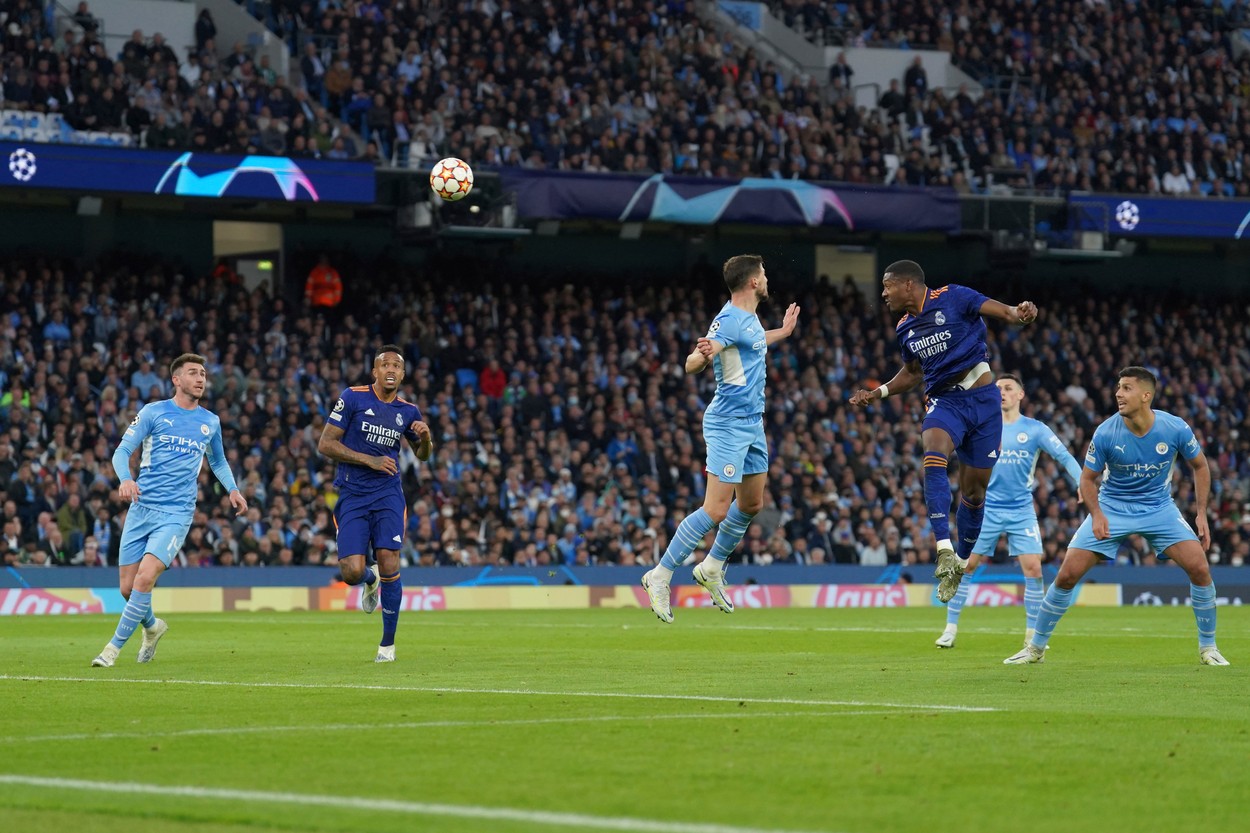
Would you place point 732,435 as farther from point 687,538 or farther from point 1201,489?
point 1201,489

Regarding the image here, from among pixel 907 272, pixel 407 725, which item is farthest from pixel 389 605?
pixel 407 725

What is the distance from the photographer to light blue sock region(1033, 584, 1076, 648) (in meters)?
14.6

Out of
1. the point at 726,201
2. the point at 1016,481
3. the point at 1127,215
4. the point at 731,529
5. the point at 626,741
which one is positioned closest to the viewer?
the point at 626,741

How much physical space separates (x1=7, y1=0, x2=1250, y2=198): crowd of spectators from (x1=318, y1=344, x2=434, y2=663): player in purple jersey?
19297 millimetres

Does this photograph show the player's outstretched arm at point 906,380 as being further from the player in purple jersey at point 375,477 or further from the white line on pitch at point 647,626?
the white line on pitch at point 647,626

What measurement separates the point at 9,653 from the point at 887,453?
22638 mm

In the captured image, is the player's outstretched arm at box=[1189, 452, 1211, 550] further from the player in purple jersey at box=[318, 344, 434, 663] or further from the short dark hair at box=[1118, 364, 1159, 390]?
the player in purple jersey at box=[318, 344, 434, 663]

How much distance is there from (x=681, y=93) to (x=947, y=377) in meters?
25.1

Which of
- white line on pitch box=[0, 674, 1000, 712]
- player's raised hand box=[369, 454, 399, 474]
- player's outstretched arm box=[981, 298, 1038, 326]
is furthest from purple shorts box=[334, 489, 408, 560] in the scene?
player's outstretched arm box=[981, 298, 1038, 326]

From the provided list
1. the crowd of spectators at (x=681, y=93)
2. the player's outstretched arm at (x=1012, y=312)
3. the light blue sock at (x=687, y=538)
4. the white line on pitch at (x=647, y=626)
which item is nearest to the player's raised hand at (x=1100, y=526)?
the player's outstretched arm at (x=1012, y=312)

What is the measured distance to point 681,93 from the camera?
39.2 meters

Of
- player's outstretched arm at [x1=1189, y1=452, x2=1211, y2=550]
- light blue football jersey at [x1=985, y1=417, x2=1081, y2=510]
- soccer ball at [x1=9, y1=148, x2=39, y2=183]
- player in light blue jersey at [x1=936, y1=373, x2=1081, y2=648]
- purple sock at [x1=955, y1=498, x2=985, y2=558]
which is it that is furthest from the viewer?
soccer ball at [x1=9, y1=148, x2=39, y2=183]

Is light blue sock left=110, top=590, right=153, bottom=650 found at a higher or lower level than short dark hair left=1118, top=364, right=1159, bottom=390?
lower

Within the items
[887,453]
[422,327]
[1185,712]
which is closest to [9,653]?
[1185,712]
